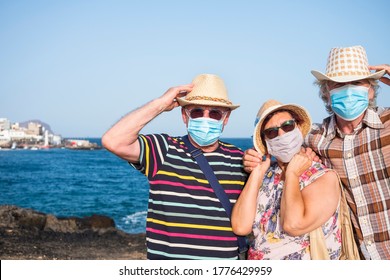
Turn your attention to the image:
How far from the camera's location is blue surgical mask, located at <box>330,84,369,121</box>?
4.25 m

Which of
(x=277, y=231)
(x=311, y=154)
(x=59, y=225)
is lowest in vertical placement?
(x=59, y=225)

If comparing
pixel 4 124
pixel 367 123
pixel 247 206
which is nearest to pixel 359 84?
pixel 367 123

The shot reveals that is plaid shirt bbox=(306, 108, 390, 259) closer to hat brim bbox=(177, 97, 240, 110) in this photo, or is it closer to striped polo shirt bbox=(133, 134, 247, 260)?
striped polo shirt bbox=(133, 134, 247, 260)

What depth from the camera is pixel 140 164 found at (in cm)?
427

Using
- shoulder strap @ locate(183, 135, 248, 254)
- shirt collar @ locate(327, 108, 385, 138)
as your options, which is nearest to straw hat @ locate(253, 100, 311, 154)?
shirt collar @ locate(327, 108, 385, 138)

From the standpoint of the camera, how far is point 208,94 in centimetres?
443

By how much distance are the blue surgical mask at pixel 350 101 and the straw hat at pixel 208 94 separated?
3.10 feet

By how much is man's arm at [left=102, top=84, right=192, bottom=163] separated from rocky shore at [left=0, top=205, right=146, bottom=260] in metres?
8.10

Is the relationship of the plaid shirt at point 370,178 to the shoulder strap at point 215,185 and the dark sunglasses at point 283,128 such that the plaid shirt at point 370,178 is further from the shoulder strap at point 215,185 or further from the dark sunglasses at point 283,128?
the shoulder strap at point 215,185

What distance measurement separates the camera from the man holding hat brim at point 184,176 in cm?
407

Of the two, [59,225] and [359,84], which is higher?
[359,84]

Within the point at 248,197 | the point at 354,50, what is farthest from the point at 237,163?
the point at 354,50

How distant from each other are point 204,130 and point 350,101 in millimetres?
1361

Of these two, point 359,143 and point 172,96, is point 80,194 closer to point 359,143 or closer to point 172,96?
point 172,96
